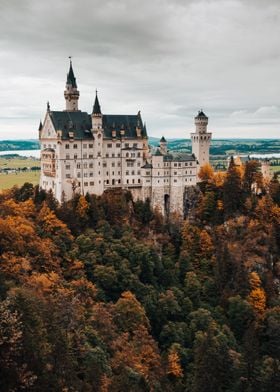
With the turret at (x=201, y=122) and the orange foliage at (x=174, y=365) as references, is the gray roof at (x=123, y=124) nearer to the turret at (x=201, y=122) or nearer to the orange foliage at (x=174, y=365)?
the turret at (x=201, y=122)

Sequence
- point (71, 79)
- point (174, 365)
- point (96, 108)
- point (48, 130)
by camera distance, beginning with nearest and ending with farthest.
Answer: point (174, 365) < point (96, 108) < point (48, 130) < point (71, 79)

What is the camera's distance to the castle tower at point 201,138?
10575cm

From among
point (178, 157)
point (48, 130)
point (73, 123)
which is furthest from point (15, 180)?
point (178, 157)

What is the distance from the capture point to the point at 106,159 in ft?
319

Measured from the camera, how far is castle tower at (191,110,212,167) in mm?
105750

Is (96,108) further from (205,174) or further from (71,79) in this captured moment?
(205,174)

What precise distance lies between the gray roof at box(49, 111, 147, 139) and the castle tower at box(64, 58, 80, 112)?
299 centimetres

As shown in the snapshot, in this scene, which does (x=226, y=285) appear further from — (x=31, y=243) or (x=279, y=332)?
(x=31, y=243)

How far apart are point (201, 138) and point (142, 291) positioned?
4107 centimetres

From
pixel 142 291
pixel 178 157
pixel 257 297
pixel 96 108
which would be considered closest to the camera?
pixel 142 291

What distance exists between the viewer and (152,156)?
322 ft

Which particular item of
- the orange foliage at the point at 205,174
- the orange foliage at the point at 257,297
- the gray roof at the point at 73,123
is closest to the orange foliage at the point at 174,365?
the orange foliage at the point at 257,297

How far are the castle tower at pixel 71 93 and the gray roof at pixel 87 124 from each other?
299 cm

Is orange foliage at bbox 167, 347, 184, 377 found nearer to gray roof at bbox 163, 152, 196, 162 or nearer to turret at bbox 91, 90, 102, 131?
gray roof at bbox 163, 152, 196, 162
